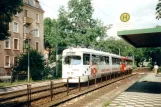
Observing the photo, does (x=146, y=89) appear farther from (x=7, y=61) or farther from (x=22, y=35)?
(x=22, y=35)

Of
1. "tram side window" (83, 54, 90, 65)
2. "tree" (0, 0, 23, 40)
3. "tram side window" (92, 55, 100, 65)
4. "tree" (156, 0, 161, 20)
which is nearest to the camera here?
"tram side window" (83, 54, 90, 65)

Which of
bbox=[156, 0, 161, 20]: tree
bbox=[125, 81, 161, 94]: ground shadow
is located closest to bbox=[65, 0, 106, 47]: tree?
bbox=[156, 0, 161, 20]: tree

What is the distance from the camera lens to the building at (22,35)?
41.2 meters

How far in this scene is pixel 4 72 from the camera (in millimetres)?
39469

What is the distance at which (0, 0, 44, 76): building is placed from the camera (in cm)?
4119

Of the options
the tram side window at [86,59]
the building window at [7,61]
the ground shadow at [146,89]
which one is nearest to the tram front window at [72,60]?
the tram side window at [86,59]

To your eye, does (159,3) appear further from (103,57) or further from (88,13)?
(88,13)

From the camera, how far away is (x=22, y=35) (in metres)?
46.1

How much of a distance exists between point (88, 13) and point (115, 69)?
2085 cm

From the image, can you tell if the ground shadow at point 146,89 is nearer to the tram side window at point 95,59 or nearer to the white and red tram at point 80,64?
the white and red tram at point 80,64

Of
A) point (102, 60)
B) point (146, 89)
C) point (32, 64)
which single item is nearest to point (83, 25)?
point (32, 64)

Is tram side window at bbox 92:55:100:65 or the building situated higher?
the building

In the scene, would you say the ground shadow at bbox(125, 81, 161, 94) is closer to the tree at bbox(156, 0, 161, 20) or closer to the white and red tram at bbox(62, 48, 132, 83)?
the white and red tram at bbox(62, 48, 132, 83)

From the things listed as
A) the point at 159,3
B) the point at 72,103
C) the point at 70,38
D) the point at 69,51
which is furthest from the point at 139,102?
the point at 70,38
